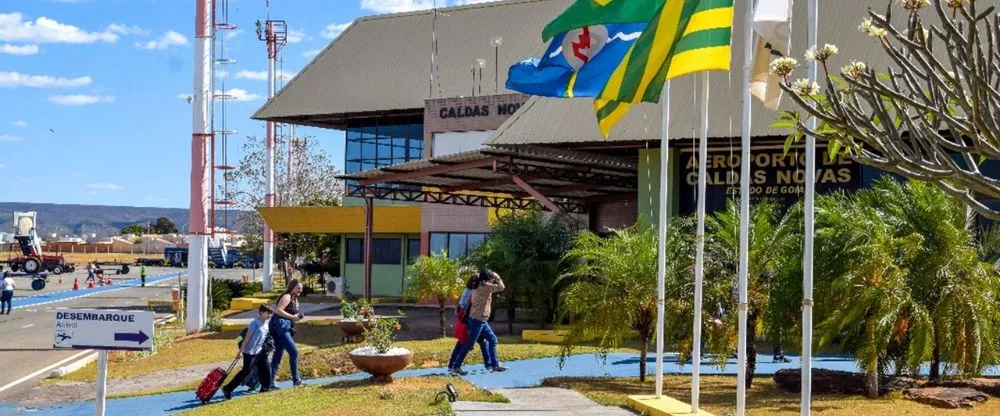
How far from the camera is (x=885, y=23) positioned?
709 centimetres

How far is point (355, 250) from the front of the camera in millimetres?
48312

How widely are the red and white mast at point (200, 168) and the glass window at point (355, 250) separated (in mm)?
18544

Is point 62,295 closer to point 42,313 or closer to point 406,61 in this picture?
point 42,313

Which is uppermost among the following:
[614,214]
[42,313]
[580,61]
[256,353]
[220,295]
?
[580,61]

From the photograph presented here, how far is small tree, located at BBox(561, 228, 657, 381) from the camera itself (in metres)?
15.6

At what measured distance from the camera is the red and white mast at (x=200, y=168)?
95.2 ft

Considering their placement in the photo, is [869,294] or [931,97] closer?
[931,97]

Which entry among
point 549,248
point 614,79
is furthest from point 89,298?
point 614,79

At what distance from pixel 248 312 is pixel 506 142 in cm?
1398

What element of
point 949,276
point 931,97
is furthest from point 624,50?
point 949,276

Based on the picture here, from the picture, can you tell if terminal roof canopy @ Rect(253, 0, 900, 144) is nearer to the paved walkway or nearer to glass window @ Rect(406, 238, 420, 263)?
glass window @ Rect(406, 238, 420, 263)

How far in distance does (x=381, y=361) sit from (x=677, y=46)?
20.2 feet

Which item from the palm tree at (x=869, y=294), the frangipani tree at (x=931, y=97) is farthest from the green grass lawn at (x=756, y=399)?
the frangipani tree at (x=931, y=97)

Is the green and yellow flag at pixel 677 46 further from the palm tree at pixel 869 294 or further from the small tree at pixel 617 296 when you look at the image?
the small tree at pixel 617 296
